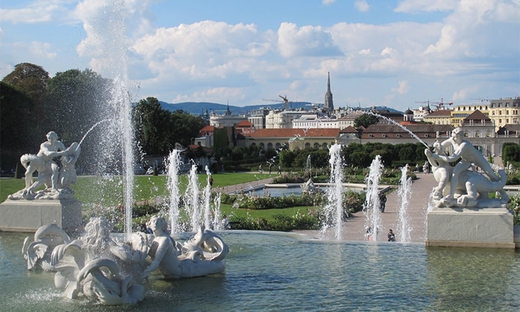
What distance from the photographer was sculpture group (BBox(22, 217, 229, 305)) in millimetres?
9500

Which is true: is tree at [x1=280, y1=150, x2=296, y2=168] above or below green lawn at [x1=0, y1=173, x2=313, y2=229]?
above

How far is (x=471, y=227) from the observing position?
13148mm

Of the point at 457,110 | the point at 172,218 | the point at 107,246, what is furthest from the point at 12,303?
the point at 457,110

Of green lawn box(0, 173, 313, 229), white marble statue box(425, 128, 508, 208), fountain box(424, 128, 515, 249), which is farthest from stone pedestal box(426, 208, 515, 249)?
green lawn box(0, 173, 313, 229)

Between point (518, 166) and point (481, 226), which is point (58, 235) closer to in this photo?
point (481, 226)

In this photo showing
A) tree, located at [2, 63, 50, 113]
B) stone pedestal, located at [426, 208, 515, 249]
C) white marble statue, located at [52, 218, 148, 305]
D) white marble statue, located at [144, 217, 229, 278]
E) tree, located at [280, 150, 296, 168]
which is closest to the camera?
white marble statue, located at [52, 218, 148, 305]

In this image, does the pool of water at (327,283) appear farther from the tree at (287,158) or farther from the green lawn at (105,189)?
the tree at (287,158)

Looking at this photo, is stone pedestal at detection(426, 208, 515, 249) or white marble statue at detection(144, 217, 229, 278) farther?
stone pedestal at detection(426, 208, 515, 249)

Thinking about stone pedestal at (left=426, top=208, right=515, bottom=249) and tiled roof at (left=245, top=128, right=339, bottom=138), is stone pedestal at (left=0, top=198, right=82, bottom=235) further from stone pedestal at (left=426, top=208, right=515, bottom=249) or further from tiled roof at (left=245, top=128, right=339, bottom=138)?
tiled roof at (left=245, top=128, right=339, bottom=138)

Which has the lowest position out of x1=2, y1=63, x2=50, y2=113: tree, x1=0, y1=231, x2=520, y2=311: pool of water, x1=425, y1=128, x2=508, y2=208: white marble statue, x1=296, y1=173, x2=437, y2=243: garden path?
x1=296, y1=173, x2=437, y2=243: garden path

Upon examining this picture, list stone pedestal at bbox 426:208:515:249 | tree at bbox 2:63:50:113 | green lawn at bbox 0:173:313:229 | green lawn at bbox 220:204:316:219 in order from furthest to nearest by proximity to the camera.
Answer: tree at bbox 2:63:50:113, green lawn at bbox 0:173:313:229, green lawn at bbox 220:204:316:219, stone pedestal at bbox 426:208:515:249

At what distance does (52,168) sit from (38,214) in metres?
1.14

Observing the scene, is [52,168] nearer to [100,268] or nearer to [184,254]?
[184,254]

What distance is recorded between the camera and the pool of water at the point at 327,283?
9742mm
